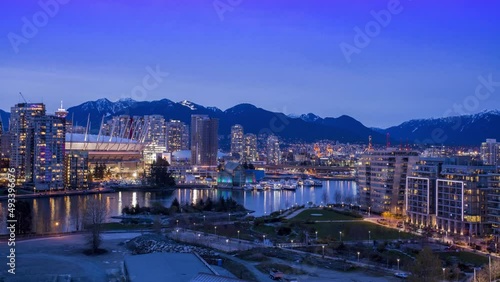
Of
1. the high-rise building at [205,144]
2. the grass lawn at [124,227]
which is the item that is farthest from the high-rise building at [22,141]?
the high-rise building at [205,144]

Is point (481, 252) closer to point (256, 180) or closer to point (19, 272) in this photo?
point (19, 272)

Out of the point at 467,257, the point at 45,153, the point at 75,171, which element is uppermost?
the point at 45,153

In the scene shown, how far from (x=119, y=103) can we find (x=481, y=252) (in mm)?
74618

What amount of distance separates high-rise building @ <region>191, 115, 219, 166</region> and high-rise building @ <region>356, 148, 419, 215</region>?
22.4m

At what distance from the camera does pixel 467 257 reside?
7824 mm

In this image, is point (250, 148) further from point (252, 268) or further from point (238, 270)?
point (238, 270)

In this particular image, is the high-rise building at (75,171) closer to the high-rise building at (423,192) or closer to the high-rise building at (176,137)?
the high-rise building at (423,192)

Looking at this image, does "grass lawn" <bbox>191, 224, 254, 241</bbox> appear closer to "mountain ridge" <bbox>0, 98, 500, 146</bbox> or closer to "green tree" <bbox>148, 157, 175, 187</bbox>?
"green tree" <bbox>148, 157, 175, 187</bbox>

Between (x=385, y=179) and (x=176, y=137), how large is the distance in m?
34.5

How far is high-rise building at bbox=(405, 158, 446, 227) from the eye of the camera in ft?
36.7

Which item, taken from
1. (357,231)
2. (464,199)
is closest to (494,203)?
(464,199)

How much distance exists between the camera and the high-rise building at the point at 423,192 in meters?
11.2

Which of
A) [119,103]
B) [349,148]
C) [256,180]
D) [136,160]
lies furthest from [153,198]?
[119,103]

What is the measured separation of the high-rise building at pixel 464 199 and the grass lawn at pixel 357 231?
1.05 meters
